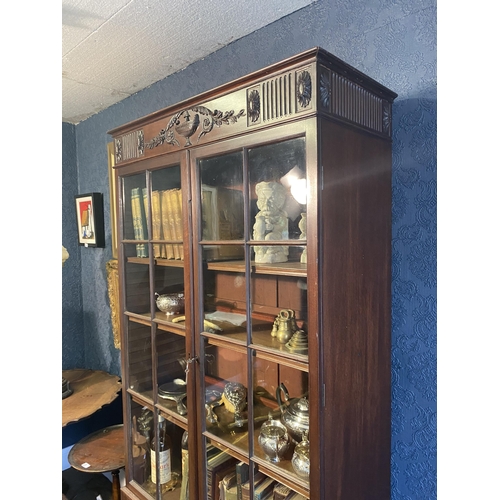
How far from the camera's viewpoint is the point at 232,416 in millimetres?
1217

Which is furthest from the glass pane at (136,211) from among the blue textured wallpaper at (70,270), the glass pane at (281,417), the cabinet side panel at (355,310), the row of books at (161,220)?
the blue textured wallpaper at (70,270)

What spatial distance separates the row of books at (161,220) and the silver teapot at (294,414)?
56 centimetres

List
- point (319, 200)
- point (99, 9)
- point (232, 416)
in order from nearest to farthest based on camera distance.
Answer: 1. point (319, 200)
2. point (232, 416)
3. point (99, 9)

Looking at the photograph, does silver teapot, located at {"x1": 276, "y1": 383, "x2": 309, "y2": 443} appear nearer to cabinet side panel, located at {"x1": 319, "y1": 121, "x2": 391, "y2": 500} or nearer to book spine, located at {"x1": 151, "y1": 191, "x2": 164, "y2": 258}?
cabinet side panel, located at {"x1": 319, "y1": 121, "x2": 391, "y2": 500}

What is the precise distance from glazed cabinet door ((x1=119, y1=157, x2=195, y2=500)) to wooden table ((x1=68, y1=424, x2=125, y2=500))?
18 cm

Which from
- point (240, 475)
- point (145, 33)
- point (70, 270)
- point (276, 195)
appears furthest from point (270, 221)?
point (70, 270)

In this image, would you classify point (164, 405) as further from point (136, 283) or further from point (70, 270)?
point (70, 270)

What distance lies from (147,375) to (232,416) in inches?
18.4

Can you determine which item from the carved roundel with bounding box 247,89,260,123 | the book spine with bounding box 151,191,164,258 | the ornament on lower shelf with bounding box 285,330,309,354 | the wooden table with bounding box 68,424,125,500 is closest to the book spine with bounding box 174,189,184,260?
the book spine with bounding box 151,191,164,258

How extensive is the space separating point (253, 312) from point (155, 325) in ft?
1.68

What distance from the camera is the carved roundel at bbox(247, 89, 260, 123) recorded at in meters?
1.02

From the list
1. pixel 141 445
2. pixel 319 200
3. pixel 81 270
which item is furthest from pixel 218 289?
pixel 81 270

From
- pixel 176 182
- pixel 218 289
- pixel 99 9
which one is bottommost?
pixel 218 289
